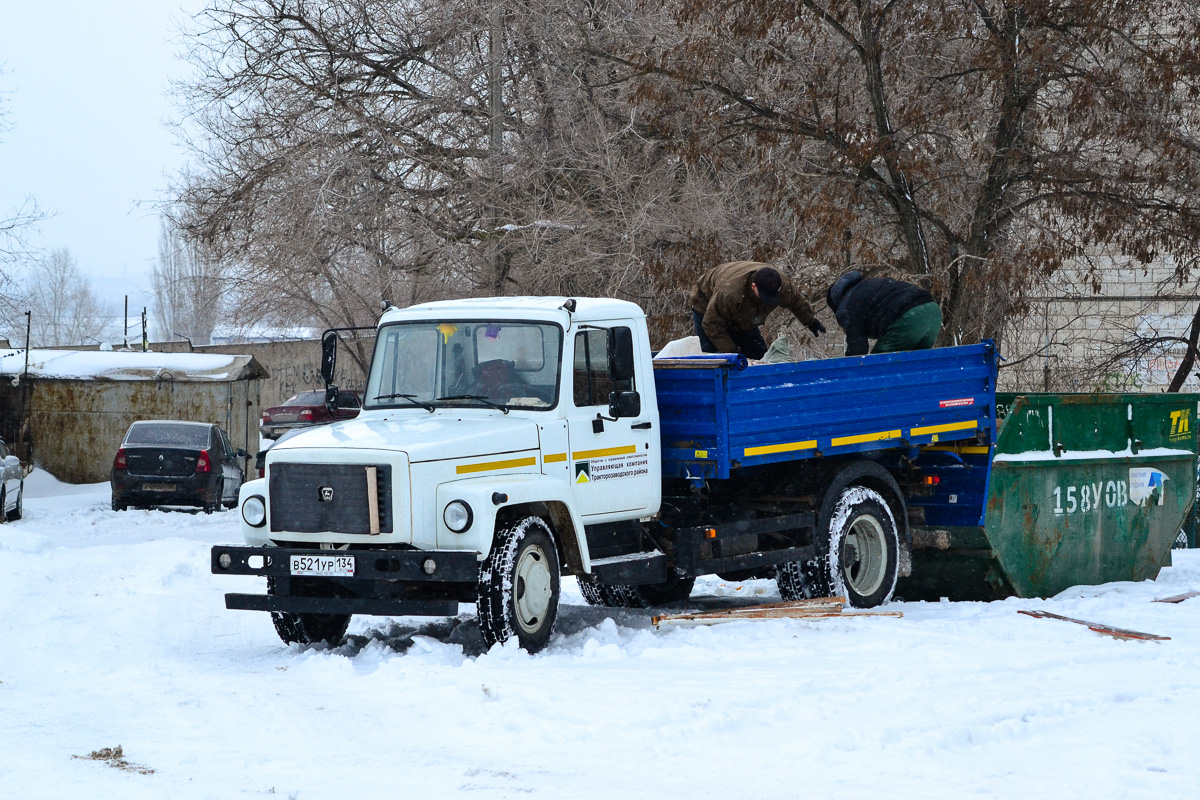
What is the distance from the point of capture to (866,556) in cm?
1061

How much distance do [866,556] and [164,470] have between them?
13.2 meters

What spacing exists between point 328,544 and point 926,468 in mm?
5237

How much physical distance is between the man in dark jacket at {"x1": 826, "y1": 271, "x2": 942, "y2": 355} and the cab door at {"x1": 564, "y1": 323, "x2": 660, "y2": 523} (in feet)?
7.91

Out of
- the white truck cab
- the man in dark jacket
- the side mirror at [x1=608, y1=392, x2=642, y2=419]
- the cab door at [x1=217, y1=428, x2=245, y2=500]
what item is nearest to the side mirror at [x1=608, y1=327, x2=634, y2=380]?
the white truck cab

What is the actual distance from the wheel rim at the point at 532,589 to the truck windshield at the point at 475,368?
0.98m

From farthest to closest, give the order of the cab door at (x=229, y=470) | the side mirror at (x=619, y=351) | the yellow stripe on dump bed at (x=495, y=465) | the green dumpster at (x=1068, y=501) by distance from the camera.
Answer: the cab door at (x=229, y=470) → the green dumpster at (x=1068, y=501) → the side mirror at (x=619, y=351) → the yellow stripe on dump bed at (x=495, y=465)

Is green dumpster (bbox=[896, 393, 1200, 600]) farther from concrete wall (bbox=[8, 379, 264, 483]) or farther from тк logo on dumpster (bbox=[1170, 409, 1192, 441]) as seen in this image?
concrete wall (bbox=[8, 379, 264, 483])

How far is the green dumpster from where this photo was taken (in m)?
11.1

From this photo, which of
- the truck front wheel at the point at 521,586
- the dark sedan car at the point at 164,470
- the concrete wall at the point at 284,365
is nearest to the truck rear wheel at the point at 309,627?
the truck front wheel at the point at 521,586

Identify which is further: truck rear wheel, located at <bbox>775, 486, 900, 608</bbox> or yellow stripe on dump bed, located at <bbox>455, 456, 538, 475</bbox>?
truck rear wheel, located at <bbox>775, 486, 900, 608</bbox>

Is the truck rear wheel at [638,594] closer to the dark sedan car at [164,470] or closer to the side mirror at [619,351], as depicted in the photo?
the side mirror at [619,351]

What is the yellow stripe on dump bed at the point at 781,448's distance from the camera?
935 cm

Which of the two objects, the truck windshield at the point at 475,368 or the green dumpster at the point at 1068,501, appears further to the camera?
the green dumpster at the point at 1068,501

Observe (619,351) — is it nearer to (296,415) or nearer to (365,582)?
(365,582)
